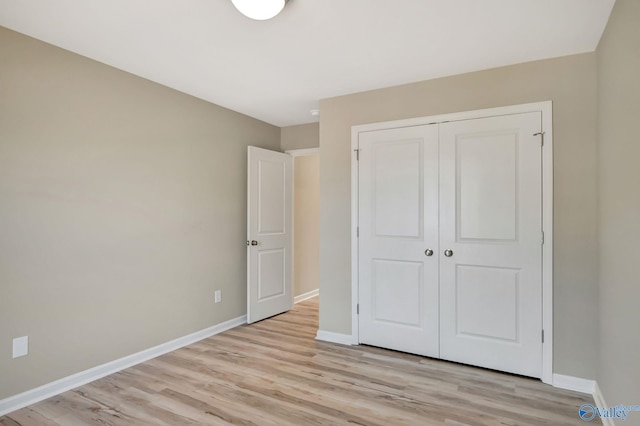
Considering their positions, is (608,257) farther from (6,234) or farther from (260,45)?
(6,234)

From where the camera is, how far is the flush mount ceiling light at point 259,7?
186cm

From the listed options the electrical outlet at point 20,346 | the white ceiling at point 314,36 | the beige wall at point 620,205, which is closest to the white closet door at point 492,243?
the beige wall at point 620,205

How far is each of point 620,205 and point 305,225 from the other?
3.84 metres

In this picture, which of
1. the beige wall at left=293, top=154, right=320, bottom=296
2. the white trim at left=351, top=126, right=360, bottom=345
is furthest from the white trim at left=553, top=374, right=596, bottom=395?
the beige wall at left=293, top=154, right=320, bottom=296

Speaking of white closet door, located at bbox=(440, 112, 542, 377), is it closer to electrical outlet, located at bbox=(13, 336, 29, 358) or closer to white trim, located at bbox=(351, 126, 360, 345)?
white trim, located at bbox=(351, 126, 360, 345)

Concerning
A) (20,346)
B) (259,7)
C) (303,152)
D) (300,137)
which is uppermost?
(259,7)

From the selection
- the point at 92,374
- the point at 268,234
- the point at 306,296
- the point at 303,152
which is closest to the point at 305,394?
the point at 92,374

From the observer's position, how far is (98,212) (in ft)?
8.90

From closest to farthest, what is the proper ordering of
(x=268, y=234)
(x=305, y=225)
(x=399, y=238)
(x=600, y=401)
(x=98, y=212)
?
(x=600, y=401) → (x=98, y=212) → (x=399, y=238) → (x=268, y=234) → (x=305, y=225)

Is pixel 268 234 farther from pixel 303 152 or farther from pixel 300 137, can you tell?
pixel 300 137

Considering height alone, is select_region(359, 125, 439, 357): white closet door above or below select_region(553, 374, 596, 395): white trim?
above

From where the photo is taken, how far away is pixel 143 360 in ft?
9.87

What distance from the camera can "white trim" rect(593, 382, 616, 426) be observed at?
1.97 m

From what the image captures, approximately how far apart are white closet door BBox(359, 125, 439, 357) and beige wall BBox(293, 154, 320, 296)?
1857mm
